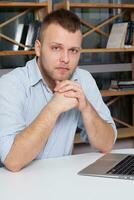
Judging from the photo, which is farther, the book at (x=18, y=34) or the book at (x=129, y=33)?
the book at (x=129, y=33)

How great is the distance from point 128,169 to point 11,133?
47cm

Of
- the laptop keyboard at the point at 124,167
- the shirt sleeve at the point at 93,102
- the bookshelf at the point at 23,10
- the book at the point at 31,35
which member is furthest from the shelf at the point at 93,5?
the laptop keyboard at the point at 124,167

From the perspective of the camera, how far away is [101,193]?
1.09 meters

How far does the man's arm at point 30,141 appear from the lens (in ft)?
4.49

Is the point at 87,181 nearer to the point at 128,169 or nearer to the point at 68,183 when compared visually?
the point at 68,183

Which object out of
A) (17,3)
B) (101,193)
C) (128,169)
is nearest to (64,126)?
(128,169)

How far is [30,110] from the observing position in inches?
65.1

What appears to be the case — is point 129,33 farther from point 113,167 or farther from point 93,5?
point 113,167

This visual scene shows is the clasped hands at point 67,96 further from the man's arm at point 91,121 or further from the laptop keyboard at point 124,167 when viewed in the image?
the laptop keyboard at point 124,167

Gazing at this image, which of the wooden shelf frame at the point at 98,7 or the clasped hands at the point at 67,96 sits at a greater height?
the wooden shelf frame at the point at 98,7

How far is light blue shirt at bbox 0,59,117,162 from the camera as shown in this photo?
4.83 ft

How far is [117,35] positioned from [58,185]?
2.48m

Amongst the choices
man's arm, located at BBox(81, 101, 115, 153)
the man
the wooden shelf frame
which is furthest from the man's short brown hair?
the wooden shelf frame

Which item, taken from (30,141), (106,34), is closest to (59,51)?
(30,141)
